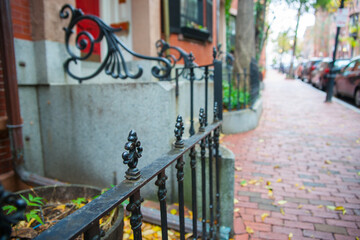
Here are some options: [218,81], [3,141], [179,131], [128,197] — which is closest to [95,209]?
[128,197]

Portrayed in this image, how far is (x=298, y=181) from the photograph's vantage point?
325 centimetres

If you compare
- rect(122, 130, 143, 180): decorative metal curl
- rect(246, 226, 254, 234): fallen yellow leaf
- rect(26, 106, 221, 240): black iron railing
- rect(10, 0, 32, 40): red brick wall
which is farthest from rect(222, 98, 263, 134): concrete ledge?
rect(122, 130, 143, 180): decorative metal curl

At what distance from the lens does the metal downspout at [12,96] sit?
106 inches

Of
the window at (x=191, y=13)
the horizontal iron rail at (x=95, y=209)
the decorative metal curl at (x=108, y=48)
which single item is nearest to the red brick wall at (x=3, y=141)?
the decorative metal curl at (x=108, y=48)

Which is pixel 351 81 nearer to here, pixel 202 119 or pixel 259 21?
pixel 259 21

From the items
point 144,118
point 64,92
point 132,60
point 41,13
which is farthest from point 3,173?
point 132,60

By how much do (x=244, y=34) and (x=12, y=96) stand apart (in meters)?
6.19

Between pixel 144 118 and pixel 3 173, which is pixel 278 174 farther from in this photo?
pixel 3 173

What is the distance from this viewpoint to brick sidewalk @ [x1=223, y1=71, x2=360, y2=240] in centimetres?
235

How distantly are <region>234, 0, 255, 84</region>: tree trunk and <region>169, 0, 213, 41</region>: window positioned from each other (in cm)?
106

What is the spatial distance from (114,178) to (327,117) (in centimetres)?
620

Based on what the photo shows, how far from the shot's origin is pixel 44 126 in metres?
3.44

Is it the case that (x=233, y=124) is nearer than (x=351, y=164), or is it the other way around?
(x=351, y=164)

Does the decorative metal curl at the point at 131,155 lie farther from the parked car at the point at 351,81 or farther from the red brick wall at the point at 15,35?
the parked car at the point at 351,81
